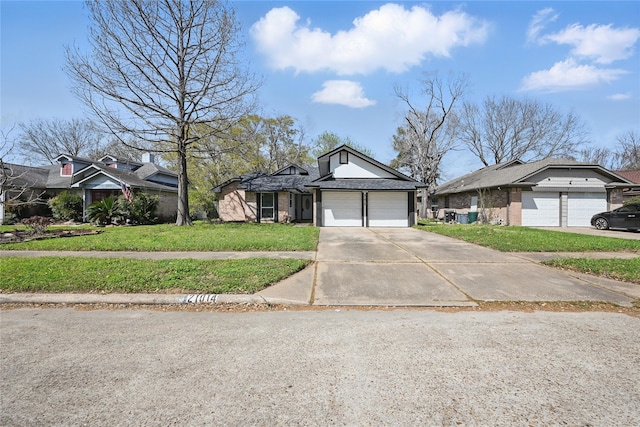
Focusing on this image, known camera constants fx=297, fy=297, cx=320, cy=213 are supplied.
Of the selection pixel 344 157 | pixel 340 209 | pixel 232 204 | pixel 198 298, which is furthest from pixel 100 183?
pixel 198 298

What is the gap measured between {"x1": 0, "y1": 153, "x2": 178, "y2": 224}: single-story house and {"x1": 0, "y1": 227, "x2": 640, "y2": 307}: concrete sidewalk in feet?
45.6

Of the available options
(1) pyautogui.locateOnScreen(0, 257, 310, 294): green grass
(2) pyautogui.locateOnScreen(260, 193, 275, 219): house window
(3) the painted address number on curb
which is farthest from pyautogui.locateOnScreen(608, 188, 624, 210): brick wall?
(3) the painted address number on curb

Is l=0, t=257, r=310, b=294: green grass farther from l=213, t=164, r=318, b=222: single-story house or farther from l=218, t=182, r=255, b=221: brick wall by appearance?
l=218, t=182, r=255, b=221: brick wall

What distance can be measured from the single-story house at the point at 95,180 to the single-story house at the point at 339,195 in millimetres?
4972

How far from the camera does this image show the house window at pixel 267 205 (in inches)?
865

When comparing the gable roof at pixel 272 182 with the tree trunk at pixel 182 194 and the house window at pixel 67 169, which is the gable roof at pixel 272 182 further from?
the house window at pixel 67 169

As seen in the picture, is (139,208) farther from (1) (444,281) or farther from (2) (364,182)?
(1) (444,281)

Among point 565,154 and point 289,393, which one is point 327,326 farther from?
point 565,154

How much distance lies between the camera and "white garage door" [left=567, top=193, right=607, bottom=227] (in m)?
19.3

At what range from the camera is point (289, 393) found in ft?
7.90

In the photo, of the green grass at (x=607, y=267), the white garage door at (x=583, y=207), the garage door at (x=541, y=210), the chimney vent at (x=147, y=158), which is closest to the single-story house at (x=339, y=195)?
the garage door at (x=541, y=210)

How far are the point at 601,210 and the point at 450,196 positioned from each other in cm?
1031

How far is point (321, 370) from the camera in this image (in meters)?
2.75

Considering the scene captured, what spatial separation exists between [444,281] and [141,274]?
239 inches
